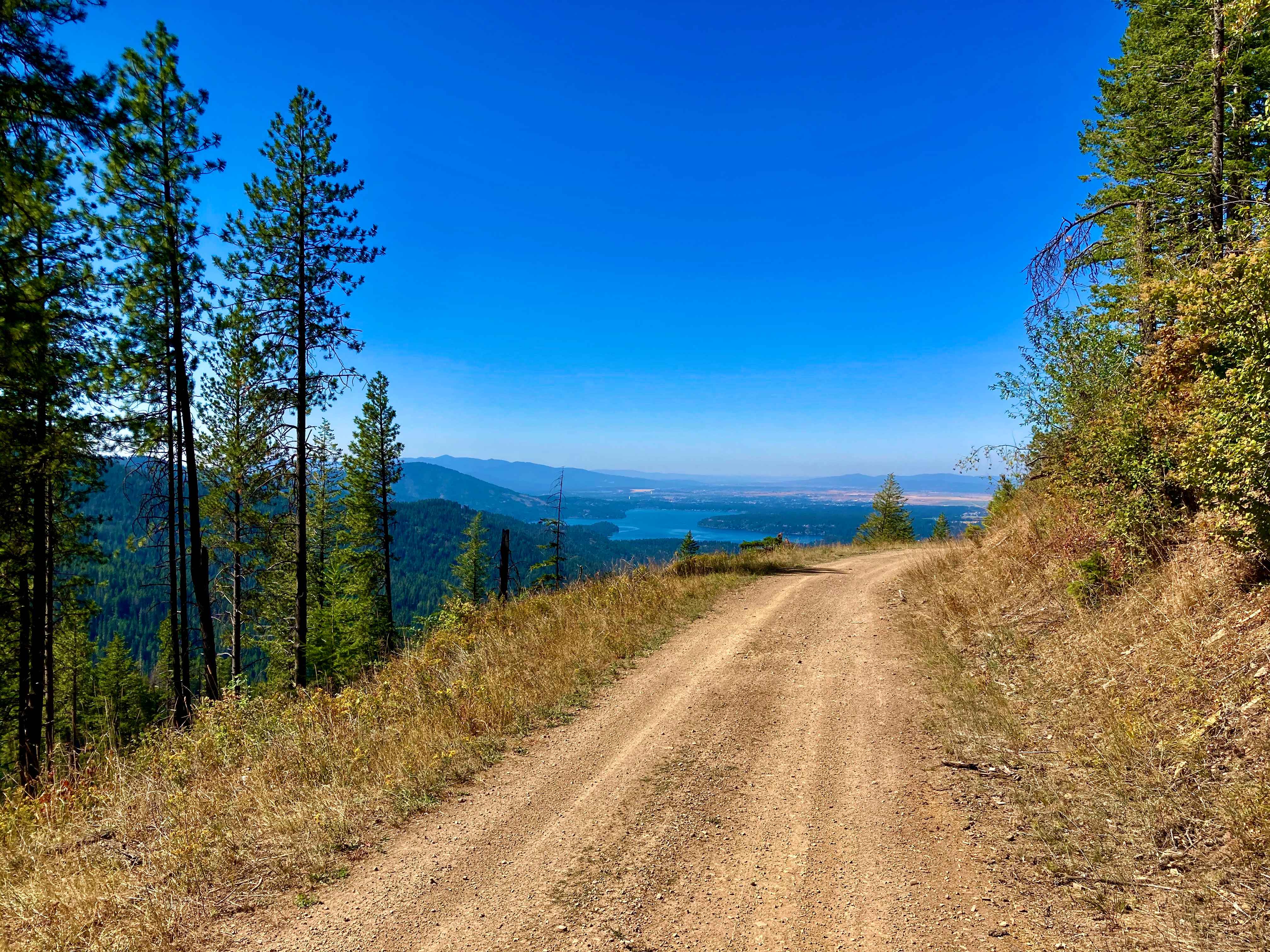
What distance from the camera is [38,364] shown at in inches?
286

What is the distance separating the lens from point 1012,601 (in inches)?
390

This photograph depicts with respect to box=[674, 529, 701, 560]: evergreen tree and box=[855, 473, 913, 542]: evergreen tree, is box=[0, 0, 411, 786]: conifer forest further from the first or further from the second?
box=[855, 473, 913, 542]: evergreen tree

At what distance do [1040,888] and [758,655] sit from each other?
5.95 metres

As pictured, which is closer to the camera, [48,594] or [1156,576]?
[1156,576]

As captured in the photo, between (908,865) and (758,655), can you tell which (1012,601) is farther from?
(908,865)

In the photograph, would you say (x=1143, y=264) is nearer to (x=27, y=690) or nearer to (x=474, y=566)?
(x=27, y=690)

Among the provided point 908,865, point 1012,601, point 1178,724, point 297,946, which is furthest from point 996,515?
point 297,946

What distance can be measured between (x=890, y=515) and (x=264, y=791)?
50052 mm

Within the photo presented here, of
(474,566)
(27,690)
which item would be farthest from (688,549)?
(27,690)

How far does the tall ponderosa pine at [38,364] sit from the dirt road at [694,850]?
780 centimetres

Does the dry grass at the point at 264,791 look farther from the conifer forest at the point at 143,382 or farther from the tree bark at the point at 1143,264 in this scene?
the tree bark at the point at 1143,264

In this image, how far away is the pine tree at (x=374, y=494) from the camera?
29.2 m

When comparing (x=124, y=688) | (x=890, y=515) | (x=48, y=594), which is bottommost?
(x=124, y=688)

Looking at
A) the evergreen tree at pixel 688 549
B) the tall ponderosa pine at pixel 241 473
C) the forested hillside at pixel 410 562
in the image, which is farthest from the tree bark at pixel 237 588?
the forested hillside at pixel 410 562
